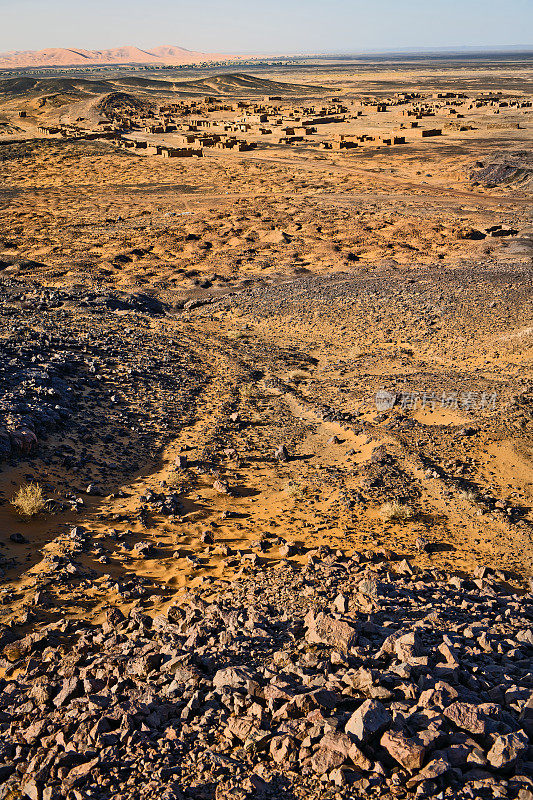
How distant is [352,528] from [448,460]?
266 centimetres

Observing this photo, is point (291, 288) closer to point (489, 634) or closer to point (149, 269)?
point (149, 269)

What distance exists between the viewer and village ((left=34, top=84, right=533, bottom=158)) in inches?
1891

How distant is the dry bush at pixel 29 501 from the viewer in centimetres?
754

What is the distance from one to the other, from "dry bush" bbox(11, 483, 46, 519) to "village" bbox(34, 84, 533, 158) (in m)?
41.6

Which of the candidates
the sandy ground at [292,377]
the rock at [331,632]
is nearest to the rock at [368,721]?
the rock at [331,632]

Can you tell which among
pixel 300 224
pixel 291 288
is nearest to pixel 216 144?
pixel 300 224

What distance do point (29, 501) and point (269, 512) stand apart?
3.18 metres

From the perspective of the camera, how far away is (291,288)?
1988cm

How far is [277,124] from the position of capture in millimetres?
60000

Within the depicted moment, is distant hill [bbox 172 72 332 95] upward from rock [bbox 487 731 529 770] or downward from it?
upward

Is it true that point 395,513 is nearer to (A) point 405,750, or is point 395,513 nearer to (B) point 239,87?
(A) point 405,750

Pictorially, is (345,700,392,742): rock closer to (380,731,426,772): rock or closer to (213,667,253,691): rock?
(380,731,426,772): rock

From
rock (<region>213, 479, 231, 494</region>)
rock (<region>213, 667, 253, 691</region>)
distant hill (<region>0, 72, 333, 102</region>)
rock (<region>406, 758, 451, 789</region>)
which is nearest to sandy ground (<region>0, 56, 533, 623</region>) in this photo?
rock (<region>213, 479, 231, 494</region>)

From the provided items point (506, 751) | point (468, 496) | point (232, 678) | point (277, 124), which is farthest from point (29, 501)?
point (277, 124)
